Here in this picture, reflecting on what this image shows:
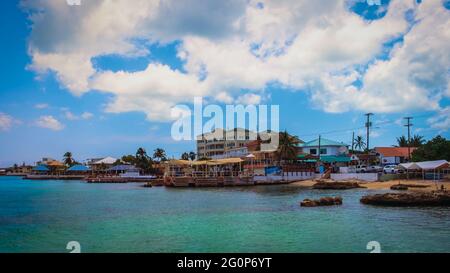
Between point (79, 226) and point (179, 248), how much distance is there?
8.02 meters

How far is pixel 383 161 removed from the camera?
6612cm

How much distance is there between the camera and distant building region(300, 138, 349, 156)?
220ft

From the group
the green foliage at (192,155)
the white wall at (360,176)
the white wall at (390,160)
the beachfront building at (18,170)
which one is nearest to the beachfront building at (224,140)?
the green foliage at (192,155)

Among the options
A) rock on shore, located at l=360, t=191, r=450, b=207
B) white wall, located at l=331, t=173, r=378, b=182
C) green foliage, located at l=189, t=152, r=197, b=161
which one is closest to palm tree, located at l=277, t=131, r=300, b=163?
white wall, located at l=331, t=173, r=378, b=182

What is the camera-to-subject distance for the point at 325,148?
67188 mm

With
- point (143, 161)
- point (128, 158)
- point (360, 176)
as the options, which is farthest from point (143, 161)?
point (360, 176)

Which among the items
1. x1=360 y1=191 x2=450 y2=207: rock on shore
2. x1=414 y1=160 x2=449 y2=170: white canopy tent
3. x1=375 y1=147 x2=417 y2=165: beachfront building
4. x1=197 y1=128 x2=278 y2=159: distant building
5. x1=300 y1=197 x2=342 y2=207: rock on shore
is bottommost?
x1=300 y1=197 x2=342 y2=207: rock on shore

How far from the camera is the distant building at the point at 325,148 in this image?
67.0 metres

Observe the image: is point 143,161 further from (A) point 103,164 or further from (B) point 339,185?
(B) point 339,185

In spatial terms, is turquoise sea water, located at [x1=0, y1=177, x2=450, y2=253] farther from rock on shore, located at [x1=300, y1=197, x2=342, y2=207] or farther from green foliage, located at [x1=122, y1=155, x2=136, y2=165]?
green foliage, located at [x1=122, y1=155, x2=136, y2=165]

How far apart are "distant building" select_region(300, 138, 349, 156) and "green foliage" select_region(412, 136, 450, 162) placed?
19.8 meters

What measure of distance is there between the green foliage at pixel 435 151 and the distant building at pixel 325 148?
19.8m

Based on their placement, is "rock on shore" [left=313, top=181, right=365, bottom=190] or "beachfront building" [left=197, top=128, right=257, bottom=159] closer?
"rock on shore" [left=313, top=181, right=365, bottom=190]

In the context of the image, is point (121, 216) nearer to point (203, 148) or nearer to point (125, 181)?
point (125, 181)
